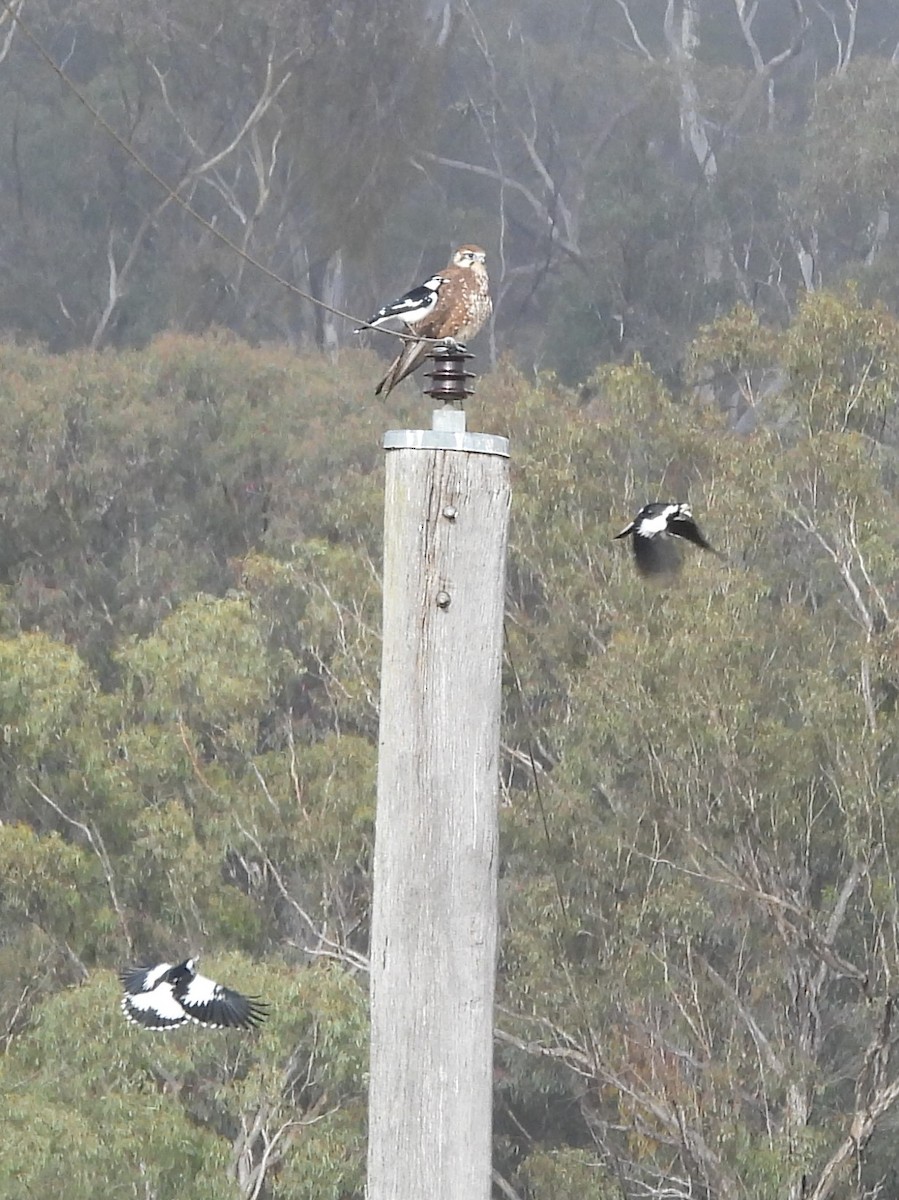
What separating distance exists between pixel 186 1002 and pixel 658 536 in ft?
5.22

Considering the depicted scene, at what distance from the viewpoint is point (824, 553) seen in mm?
12344

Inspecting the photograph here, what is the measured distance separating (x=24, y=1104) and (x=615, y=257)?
1614cm

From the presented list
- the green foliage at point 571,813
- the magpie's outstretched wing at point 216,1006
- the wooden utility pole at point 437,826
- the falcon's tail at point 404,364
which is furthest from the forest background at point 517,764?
the wooden utility pole at point 437,826

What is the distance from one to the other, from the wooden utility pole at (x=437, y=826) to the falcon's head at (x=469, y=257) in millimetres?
2995

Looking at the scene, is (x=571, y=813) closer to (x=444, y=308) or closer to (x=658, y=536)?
(x=658, y=536)

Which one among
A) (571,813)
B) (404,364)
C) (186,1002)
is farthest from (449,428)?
(571,813)

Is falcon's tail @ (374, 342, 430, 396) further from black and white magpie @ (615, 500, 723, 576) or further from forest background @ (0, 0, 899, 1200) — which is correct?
forest background @ (0, 0, 899, 1200)

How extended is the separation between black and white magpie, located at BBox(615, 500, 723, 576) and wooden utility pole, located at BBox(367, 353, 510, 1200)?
2.52 meters

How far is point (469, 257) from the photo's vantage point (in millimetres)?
5215

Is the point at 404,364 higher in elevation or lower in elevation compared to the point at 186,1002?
higher

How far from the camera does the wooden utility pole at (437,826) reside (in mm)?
2064

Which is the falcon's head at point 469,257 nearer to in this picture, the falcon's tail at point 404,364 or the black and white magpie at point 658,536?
the black and white magpie at point 658,536

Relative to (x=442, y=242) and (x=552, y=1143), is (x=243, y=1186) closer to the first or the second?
(x=552, y=1143)

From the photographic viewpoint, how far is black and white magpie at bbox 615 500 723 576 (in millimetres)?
4676
